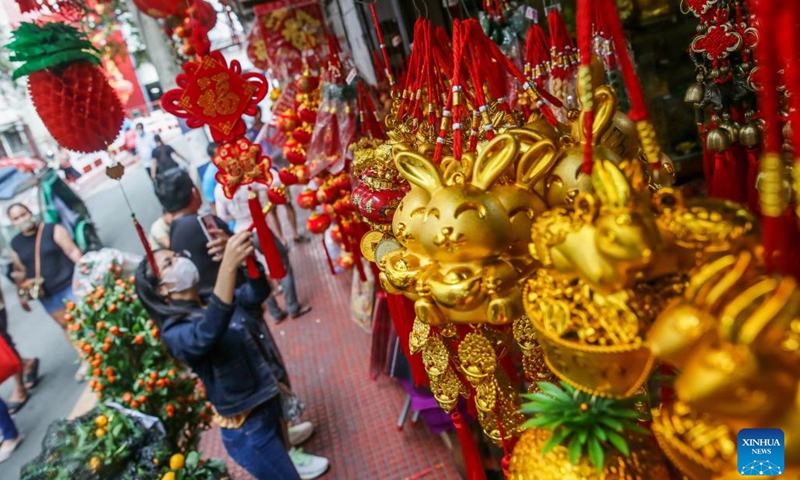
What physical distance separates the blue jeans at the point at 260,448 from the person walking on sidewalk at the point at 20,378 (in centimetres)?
232

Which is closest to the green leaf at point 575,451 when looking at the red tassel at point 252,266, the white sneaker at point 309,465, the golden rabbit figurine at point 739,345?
the golden rabbit figurine at point 739,345

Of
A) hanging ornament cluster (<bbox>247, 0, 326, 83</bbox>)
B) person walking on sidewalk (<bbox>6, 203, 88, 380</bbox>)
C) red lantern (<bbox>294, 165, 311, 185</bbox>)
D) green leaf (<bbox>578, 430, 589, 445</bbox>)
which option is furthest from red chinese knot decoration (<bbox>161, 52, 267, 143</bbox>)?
person walking on sidewalk (<bbox>6, 203, 88, 380</bbox>)

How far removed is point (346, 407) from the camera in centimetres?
277

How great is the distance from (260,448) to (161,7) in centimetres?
211

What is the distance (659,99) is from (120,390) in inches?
104

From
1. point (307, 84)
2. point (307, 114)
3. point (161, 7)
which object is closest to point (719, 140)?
point (307, 114)

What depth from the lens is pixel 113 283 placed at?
89.4 inches

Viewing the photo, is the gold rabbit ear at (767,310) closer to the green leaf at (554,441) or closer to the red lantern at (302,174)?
the green leaf at (554,441)

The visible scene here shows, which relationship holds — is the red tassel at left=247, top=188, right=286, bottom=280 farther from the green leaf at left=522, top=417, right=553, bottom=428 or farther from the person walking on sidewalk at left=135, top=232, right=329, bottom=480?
the green leaf at left=522, top=417, right=553, bottom=428

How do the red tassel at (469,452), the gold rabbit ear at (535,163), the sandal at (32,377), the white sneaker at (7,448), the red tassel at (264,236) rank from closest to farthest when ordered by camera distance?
1. the gold rabbit ear at (535,163)
2. the red tassel at (469,452)
3. the red tassel at (264,236)
4. the white sneaker at (7,448)
5. the sandal at (32,377)

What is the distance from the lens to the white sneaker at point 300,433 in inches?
102

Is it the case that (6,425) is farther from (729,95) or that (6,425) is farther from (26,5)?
(729,95)

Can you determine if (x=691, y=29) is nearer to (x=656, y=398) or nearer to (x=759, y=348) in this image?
(x=656, y=398)

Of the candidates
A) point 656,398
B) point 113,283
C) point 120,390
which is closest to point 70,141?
point 113,283
